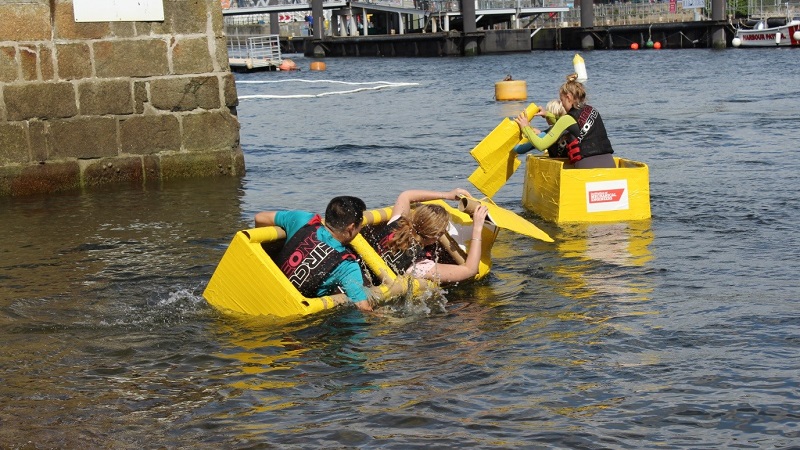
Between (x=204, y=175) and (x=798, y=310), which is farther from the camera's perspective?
(x=204, y=175)

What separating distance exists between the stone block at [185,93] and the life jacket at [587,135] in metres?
4.57

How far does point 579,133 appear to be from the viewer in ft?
35.0

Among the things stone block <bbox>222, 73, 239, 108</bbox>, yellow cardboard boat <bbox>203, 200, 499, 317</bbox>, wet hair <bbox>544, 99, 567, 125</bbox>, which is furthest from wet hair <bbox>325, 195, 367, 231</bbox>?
stone block <bbox>222, 73, 239, 108</bbox>

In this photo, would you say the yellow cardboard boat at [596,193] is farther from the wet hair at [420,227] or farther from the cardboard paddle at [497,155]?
the wet hair at [420,227]

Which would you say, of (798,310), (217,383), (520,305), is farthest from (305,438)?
(798,310)

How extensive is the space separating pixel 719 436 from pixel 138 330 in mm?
3918

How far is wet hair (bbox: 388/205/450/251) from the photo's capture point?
782 centimetres

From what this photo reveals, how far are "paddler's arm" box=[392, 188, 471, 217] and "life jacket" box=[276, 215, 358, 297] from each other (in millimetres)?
1237

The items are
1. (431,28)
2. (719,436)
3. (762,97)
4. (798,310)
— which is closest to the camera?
(719,436)

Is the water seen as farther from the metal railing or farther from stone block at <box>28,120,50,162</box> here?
the metal railing

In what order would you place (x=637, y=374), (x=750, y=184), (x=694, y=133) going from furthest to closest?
(x=694, y=133) < (x=750, y=184) < (x=637, y=374)

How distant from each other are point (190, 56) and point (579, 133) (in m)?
4.85

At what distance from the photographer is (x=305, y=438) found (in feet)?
17.9

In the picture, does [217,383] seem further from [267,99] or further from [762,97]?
[267,99]
